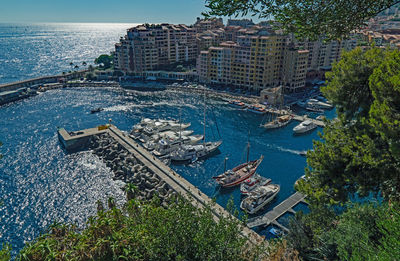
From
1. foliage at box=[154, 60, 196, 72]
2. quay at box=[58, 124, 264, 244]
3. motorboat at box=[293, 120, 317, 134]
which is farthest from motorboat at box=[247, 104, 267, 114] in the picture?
foliage at box=[154, 60, 196, 72]

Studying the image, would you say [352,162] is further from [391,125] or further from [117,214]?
[117,214]

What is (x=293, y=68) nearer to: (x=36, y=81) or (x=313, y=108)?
(x=313, y=108)

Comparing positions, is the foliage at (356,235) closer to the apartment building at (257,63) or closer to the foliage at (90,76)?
the apartment building at (257,63)

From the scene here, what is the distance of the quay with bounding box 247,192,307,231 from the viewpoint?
87.1 ft

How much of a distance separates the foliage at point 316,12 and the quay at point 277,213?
60.5ft

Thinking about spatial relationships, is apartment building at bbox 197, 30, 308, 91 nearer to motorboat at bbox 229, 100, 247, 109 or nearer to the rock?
motorboat at bbox 229, 100, 247, 109

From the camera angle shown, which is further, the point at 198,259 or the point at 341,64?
the point at 341,64

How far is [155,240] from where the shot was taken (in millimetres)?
12047

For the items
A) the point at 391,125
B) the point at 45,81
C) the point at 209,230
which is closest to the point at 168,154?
the point at 209,230

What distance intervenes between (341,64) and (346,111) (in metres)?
2.50

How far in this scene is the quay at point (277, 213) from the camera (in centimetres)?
2656

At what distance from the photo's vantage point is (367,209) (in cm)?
1338

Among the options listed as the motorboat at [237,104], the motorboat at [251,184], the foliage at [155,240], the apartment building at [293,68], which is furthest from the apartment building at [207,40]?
the foliage at [155,240]

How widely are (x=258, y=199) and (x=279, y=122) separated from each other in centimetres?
2775
